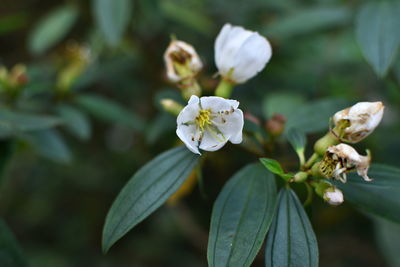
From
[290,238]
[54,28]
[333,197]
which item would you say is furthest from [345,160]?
[54,28]

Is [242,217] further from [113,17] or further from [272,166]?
[113,17]

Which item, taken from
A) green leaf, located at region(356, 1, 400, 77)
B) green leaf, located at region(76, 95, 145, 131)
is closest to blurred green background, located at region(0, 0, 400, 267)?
green leaf, located at region(76, 95, 145, 131)

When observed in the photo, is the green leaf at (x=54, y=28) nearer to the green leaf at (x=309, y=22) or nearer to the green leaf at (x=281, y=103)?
the green leaf at (x=309, y=22)

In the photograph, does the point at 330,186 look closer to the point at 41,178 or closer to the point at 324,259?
the point at 324,259

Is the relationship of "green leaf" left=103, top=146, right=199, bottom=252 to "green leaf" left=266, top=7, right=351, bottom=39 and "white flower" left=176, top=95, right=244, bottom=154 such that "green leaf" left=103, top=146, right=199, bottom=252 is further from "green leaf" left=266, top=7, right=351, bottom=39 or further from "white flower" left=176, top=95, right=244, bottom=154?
"green leaf" left=266, top=7, right=351, bottom=39

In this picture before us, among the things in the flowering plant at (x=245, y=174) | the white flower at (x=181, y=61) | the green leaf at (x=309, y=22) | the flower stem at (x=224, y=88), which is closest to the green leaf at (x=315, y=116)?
the flowering plant at (x=245, y=174)
